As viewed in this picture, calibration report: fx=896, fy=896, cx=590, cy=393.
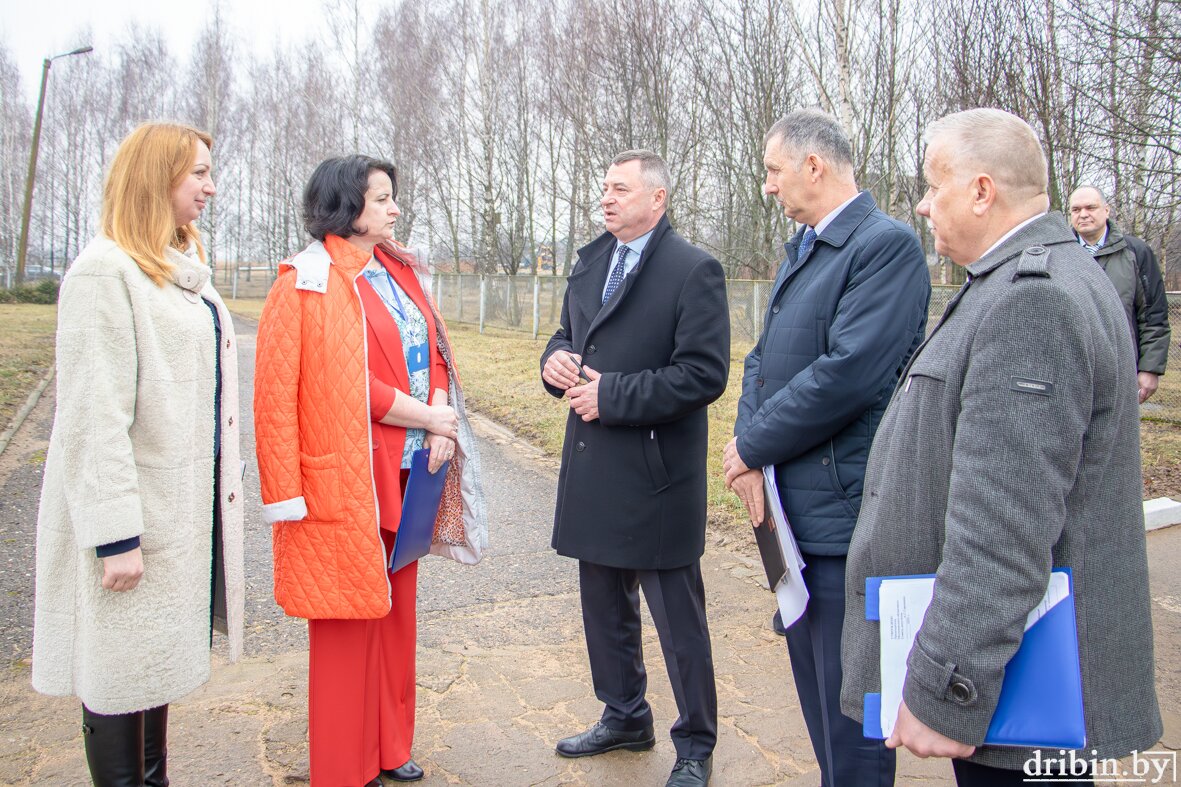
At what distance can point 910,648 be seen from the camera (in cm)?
173

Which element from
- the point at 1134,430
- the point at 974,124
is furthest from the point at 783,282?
the point at 1134,430

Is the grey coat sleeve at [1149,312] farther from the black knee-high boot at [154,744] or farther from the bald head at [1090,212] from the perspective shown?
the black knee-high boot at [154,744]

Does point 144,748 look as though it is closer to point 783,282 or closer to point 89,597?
point 89,597

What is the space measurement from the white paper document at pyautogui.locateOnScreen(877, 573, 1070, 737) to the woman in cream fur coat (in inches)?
71.8

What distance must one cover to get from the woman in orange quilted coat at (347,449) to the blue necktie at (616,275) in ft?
2.23

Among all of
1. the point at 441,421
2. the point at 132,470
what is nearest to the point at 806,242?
the point at 441,421

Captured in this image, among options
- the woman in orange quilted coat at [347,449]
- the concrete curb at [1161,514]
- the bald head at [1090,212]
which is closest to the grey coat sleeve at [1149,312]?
the bald head at [1090,212]

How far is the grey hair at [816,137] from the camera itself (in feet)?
8.74

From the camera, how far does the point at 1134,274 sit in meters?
6.14

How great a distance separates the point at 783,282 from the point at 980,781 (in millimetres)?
1502

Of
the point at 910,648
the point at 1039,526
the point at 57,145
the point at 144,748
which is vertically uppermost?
the point at 57,145

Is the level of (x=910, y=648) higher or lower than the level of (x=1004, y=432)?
lower

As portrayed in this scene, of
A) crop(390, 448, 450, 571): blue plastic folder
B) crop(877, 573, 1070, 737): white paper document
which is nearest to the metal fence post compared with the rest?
crop(390, 448, 450, 571): blue plastic folder

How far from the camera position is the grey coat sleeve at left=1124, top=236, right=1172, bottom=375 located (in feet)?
20.2
